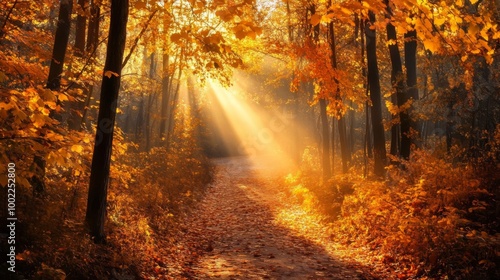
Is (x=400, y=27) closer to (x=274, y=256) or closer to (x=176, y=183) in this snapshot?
(x=274, y=256)

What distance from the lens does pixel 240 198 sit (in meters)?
17.1

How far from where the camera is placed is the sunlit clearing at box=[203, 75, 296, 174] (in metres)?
45.1

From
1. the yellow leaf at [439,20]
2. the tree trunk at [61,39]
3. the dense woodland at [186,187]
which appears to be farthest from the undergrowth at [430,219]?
the tree trunk at [61,39]

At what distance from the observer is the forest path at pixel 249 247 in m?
7.53

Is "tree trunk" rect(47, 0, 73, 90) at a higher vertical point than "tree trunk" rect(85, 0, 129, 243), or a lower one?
higher

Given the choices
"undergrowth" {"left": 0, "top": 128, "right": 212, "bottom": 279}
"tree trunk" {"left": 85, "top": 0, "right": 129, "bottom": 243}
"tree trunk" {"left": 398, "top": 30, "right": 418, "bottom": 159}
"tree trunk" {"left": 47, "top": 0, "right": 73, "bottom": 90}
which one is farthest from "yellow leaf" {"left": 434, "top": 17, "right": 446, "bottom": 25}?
"tree trunk" {"left": 398, "top": 30, "right": 418, "bottom": 159}

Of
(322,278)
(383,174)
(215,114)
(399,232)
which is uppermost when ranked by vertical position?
(215,114)

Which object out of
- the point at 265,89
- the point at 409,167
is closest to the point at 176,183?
the point at 409,167

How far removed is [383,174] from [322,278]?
662cm

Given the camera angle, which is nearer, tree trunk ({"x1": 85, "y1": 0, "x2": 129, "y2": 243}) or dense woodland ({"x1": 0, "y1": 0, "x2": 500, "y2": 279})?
dense woodland ({"x1": 0, "y1": 0, "x2": 500, "y2": 279})

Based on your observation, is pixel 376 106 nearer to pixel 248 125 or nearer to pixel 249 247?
pixel 249 247

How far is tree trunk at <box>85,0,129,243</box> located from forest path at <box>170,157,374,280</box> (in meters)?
2.21

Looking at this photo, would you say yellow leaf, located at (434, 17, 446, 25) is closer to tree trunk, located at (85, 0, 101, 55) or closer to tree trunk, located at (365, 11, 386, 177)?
tree trunk, located at (85, 0, 101, 55)

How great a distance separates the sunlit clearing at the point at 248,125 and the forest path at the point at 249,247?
28.5m
